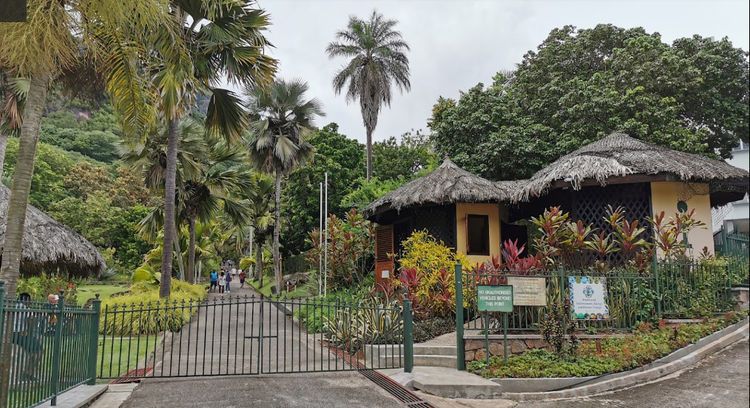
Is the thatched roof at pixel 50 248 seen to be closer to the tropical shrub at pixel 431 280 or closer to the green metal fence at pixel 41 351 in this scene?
the green metal fence at pixel 41 351

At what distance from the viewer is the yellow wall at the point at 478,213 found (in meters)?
14.1

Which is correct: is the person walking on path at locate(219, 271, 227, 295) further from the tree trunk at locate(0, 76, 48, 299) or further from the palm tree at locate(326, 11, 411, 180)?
the tree trunk at locate(0, 76, 48, 299)

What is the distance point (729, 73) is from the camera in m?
20.2

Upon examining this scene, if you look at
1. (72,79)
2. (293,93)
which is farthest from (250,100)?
(72,79)

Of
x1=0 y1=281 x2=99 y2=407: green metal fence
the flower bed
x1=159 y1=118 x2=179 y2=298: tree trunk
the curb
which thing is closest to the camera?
x1=0 y1=281 x2=99 y2=407: green metal fence

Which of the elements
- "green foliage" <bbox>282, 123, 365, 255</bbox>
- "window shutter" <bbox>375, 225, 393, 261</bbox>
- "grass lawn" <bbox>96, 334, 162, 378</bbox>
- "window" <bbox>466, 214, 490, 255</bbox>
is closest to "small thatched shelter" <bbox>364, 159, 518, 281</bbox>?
"window" <bbox>466, 214, 490, 255</bbox>

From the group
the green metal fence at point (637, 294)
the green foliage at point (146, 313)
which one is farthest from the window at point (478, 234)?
the green foliage at point (146, 313)

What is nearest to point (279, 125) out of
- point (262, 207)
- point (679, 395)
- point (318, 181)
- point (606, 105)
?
point (318, 181)

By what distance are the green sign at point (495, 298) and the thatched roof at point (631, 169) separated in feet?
14.5

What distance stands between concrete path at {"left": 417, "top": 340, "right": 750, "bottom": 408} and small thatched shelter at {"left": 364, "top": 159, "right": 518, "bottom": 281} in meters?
6.44

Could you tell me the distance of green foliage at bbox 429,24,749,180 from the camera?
18.6 m

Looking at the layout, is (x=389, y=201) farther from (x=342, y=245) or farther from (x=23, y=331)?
(x=23, y=331)

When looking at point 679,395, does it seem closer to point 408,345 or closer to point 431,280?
point 408,345

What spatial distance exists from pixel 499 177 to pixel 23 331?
1738 centimetres
